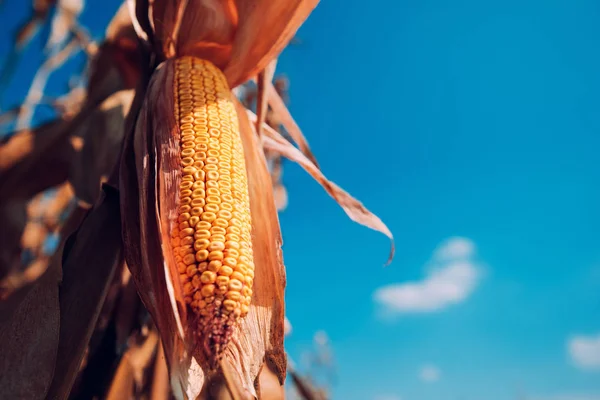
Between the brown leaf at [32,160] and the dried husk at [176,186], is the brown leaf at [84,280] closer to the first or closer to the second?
Answer: the dried husk at [176,186]

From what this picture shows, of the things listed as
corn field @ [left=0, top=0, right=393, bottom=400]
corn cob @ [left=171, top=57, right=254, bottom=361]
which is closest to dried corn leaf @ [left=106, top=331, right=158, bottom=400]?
corn field @ [left=0, top=0, right=393, bottom=400]

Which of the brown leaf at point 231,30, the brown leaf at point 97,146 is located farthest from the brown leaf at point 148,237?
the brown leaf at point 97,146

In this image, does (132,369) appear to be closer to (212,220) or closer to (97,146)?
(212,220)

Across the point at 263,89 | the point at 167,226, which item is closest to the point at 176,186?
the point at 167,226

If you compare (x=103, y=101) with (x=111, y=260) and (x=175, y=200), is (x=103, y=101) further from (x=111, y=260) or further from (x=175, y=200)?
(x=175, y=200)

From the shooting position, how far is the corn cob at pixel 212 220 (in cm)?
78

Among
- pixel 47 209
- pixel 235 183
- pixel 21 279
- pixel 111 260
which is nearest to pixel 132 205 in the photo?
pixel 111 260

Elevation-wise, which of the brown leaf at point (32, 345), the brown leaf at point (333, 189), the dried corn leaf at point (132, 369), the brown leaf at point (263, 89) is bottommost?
the brown leaf at point (32, 345)

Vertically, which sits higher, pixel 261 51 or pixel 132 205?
pixel 261 51

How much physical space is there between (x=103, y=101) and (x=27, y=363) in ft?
4.40

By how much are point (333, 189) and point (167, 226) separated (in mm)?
722

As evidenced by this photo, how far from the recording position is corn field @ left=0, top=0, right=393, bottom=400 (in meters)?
0.84

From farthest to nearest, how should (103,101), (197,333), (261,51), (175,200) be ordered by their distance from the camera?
(103,101) < (261,51) < (175,200) < (197,333)

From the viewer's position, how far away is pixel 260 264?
3.42ft
